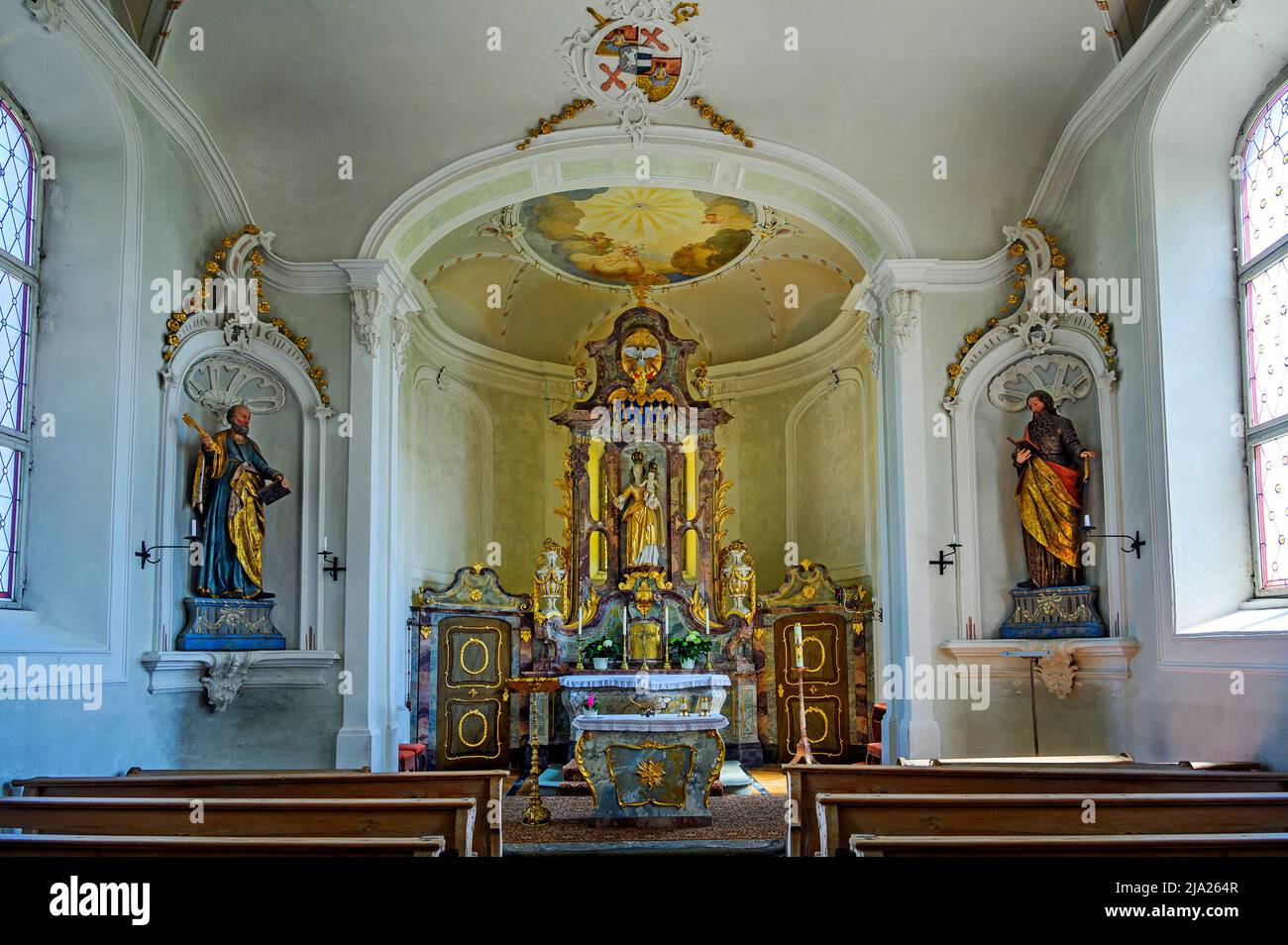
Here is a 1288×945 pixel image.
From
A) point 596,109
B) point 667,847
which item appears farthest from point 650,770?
point 596,109

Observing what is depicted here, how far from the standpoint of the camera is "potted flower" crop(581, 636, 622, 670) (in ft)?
42.9

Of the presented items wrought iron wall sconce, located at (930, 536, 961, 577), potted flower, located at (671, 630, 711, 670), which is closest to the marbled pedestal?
wrought iron wall sconce, located at (930, 536, 961, 577)

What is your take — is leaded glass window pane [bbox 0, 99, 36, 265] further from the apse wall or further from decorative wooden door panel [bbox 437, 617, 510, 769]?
decorative wooden door panel [bbox 437, 617, 510, 769]

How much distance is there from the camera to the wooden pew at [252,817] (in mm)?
5047

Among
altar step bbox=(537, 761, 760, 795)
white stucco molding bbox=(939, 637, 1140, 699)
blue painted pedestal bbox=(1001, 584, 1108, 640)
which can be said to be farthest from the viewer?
altar step bbox=(537, 761, 760, 795)

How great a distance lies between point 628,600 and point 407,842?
30.9ft

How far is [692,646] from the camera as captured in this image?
13.0 meters

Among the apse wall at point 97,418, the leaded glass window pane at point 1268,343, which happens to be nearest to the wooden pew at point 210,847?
the apse wall at point 97,418

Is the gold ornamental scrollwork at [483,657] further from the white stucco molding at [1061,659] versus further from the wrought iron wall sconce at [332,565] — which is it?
the white stucco molding at [1061,659]

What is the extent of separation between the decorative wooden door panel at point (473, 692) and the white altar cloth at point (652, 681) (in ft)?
4.19

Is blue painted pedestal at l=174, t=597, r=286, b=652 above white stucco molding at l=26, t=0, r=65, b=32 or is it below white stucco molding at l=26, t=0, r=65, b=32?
below

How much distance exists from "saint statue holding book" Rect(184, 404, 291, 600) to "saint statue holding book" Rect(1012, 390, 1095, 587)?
645 cm
